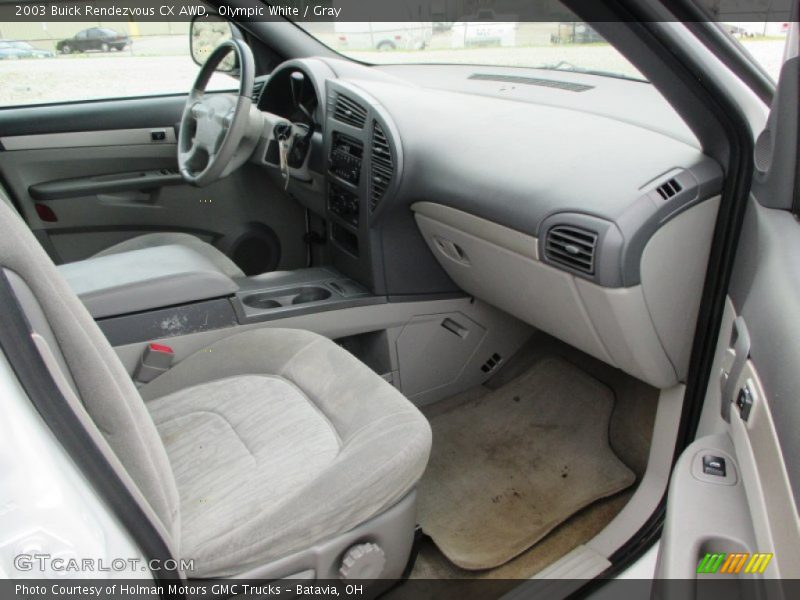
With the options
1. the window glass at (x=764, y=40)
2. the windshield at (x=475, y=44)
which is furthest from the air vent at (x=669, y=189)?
the windshield at (x=475, y=44)

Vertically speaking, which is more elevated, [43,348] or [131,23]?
[131,23]

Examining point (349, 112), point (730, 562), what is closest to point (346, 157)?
point (349, 112)

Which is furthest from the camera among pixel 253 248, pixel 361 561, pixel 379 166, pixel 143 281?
pixel 253 248

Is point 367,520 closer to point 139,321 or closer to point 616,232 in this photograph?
point 616,232

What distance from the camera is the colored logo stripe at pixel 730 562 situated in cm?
75

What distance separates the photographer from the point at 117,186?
8.05 feet

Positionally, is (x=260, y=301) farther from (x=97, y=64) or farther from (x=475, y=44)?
(x=97, y=64)

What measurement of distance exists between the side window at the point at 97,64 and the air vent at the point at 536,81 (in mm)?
914

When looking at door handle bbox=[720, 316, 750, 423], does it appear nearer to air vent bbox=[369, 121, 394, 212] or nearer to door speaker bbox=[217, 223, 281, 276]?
air vent bbox=[369, 121, 394, 212]

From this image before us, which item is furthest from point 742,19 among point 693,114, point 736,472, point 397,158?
point 397,158

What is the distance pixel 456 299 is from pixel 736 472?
113cm

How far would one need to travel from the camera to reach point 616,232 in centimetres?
121

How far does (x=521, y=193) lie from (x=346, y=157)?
670 mm

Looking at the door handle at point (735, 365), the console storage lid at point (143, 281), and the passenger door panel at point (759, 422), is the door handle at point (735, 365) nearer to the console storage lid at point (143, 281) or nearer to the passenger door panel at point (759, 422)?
the passenger door panel at point (759, 422)
